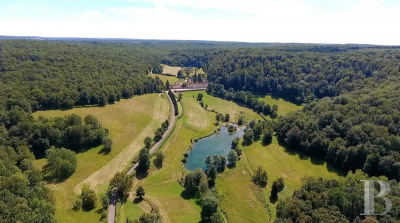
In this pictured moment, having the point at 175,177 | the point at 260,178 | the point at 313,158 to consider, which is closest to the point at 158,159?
the point at 175,177

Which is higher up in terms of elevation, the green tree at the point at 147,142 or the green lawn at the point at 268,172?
the green tree at the point at 147,142

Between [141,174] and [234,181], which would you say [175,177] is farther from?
[234,181]

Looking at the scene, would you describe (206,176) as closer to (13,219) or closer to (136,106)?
(13,219)

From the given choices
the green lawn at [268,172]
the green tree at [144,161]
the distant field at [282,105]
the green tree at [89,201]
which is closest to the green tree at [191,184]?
the green lawn at [268,172]

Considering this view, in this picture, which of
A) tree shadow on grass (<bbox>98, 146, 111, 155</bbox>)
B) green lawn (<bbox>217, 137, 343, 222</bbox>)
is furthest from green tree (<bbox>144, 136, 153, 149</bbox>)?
green lawn (<bbox>217, 137, 343, 222</bbox>)

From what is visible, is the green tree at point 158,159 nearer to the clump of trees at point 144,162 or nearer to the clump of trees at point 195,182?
the clump of trees at point 144,162

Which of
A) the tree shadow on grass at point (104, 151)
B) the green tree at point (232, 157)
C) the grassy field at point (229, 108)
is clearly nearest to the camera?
the green tree at point (232, 157)

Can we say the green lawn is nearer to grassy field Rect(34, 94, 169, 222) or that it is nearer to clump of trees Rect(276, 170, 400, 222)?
clump of trees Rect(276, 170, 400, 222)
